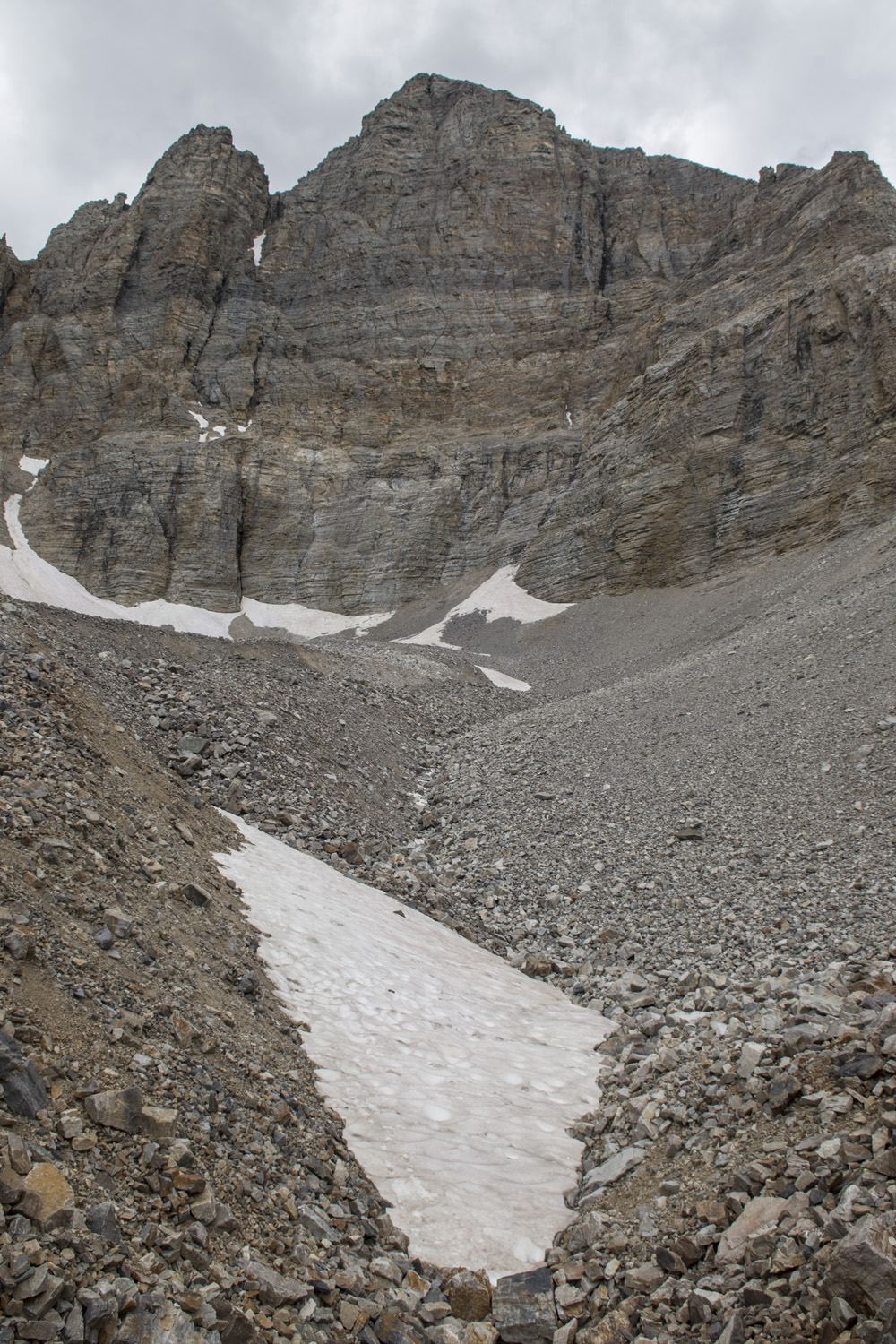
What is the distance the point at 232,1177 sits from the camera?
4.06 m

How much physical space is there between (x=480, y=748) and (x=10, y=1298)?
18.7m

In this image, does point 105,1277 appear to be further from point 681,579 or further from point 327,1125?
point 681,579

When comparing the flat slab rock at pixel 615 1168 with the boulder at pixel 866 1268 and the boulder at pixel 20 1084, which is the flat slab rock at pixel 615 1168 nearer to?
the boulder at pixel 866 1268

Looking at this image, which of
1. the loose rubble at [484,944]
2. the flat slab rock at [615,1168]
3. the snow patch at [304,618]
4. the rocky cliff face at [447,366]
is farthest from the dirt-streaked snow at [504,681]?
the flat slab rock at [615,1168]

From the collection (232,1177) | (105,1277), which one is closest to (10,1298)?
(105,1277)

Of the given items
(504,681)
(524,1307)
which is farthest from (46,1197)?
(504,681)

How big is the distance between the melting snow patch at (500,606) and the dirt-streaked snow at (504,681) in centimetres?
1176

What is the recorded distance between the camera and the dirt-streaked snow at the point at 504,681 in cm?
3381

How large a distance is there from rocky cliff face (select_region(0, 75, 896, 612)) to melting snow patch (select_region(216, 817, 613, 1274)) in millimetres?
39308

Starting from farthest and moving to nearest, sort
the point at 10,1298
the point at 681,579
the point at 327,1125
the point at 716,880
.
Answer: the point at 681,579
the point at 716,880
the point at 327,1125
the point at 10,1298

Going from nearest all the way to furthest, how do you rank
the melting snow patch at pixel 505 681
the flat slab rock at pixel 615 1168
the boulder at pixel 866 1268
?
the boulder at pixel 866 1268
the flat slab rock at pixel 615 1168
the melting snow patch at pixel 505 681

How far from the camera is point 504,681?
113 ft

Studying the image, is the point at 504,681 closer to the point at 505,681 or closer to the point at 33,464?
the point at 505,681

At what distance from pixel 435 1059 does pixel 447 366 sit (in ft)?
246
